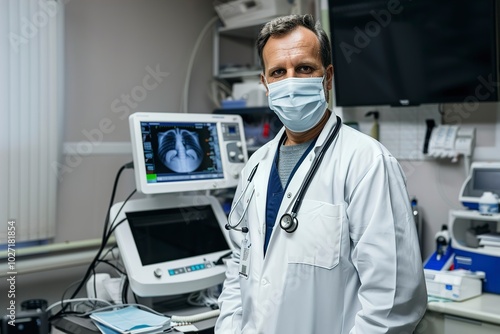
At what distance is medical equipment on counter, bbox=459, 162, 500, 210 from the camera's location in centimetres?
217

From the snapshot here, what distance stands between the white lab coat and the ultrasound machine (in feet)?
1.79

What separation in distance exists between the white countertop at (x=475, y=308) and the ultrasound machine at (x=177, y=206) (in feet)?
2.75

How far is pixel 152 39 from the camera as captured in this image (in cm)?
289

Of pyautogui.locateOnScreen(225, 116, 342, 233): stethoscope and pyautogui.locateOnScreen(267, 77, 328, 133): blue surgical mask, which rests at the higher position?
pyautogui.locateOnScreen(267, 77, 328, 133): blue surgical mask

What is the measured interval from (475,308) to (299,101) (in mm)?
1060

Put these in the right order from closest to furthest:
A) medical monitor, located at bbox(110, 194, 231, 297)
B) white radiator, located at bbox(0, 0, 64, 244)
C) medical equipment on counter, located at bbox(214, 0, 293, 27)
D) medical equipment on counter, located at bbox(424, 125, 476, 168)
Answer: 1. medical monitor, located at bbox(110, 194, 231, 297)
2. white radiator, located at bbox(0, 0, 64, 244)
3. medical equipment on counter, located at bbox(424, 125, 476, 168)
4. medical equipment on counter, located at bbox(214, 0, 293, 27)

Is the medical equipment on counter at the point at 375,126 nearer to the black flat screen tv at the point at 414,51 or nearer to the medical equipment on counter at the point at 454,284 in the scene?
the black flat screen tv at the point at 414,51

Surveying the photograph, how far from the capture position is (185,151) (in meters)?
2.15

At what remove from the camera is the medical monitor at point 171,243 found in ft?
6.34

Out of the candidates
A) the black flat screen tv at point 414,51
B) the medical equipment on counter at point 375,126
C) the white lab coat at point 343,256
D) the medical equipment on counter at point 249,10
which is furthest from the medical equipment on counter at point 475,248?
the medical equipment on counter at point 249,10

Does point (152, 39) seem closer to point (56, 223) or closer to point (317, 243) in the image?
point (56, 223)

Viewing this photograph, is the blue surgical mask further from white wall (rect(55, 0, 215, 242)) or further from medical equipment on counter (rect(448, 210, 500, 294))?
white wall (rect(55, 0, 215, 242))

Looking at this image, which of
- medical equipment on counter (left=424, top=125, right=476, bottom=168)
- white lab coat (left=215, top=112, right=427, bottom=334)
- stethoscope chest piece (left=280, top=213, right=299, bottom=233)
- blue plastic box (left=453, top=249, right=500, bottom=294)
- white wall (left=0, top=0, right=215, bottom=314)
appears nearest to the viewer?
white lab coat (left=215, top=112, right=427, bottom=334)

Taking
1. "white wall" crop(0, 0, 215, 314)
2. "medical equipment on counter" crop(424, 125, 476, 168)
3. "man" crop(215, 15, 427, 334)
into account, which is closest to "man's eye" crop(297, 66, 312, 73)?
"man" crop(215, 15, 427, 334)
